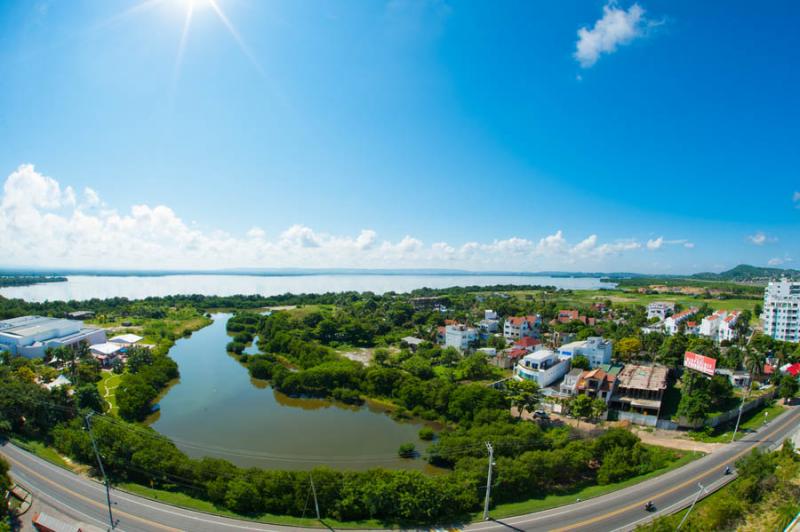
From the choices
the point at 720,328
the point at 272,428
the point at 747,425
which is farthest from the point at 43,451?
the point at 720,328

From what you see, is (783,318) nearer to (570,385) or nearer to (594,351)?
(594,351)

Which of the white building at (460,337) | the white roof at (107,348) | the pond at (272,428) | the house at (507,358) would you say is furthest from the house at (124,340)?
the house at (507,358)

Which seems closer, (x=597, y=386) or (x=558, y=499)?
(x=558, y=499)

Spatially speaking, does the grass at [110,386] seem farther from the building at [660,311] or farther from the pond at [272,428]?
the building at [660,311]

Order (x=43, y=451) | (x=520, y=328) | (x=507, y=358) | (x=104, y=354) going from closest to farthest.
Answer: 1. (x=43, y=451)
2. (x=507, y=358)
3. (x=104, y=354)
4. (x=520, y=328)

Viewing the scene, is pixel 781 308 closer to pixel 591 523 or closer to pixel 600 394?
pixel 600 394

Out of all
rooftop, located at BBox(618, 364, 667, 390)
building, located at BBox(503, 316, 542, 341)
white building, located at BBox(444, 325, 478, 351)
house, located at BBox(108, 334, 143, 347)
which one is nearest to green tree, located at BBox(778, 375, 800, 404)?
rooftop, located at BBox(618, 364, 667, 390)
